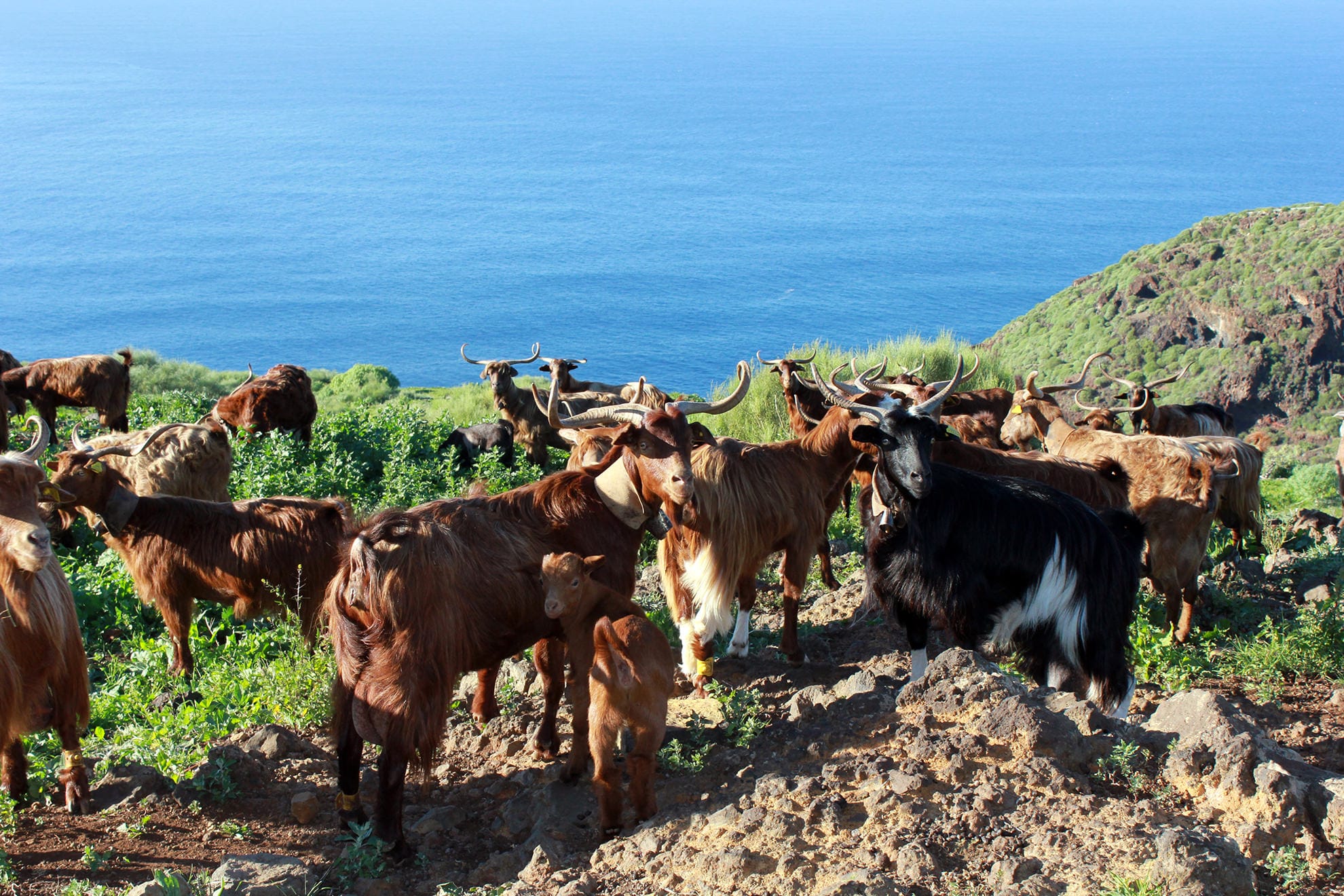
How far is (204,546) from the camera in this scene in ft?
27.3

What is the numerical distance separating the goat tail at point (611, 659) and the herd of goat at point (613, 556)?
0.01 meters

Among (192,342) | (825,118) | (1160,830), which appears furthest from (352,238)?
(1160,830)

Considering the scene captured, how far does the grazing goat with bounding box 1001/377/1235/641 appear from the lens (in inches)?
367

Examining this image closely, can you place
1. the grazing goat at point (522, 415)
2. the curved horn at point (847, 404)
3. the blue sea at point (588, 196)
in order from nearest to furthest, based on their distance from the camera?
the curved horn at point (847, 404)
the grazing goat at point (522, 415)
the blue sea at point (588, 196)

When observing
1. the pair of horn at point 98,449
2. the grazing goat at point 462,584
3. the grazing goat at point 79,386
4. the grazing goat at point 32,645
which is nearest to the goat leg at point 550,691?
the grazing goat at point 462,584

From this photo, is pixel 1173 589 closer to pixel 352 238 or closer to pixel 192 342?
pixel 192 342

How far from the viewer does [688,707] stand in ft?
24.1

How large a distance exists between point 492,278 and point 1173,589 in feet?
204

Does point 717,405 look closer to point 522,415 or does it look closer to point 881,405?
point 881,405

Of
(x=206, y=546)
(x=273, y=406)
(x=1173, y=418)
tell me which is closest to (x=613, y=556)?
(x=206, y=546)

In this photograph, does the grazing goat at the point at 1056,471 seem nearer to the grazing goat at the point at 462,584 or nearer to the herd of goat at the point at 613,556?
the herd of goat at the point at 613,556

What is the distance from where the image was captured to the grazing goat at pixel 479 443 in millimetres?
14570

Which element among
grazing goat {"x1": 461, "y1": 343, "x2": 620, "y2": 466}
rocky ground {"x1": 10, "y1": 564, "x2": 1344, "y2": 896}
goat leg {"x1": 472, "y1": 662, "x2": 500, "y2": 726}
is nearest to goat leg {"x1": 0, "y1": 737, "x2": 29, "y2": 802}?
rocky ground {"x1": 10, "y1": 564, "x2": 1344, "y2": 896}

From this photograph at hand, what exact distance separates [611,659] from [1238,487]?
6893 mm
